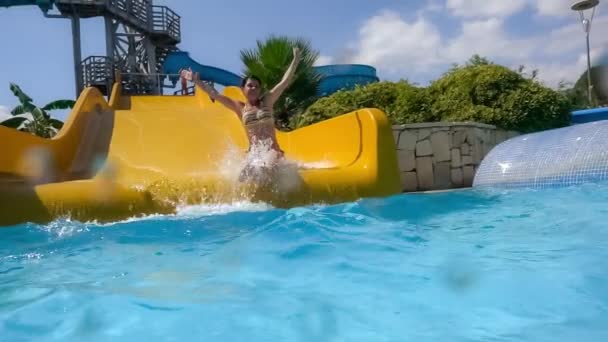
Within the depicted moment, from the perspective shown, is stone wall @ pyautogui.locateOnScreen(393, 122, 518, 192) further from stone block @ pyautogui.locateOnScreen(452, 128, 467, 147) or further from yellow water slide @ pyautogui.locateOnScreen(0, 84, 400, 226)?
yellow water slide @ pyautogui.locateOnScreen(0, 84, 400, 226)

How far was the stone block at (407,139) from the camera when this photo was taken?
6738 millimetres

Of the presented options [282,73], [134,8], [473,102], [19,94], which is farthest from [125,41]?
[473,102]

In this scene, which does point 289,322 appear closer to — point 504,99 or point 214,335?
point 214,335

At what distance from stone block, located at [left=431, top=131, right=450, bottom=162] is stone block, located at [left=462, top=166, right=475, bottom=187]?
0.36m

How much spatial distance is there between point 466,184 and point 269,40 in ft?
19.3

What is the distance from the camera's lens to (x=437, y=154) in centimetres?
689

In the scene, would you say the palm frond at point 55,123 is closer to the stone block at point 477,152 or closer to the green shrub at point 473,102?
the green shrub at point 473,102

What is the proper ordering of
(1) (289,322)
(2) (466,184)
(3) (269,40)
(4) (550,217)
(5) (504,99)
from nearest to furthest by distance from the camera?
(1) (289,322)
(4) (550,217)
(2) (466,184)
(5) (504,99)
(3) (269,40)

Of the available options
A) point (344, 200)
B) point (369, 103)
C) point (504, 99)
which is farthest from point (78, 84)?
point (344, 200)

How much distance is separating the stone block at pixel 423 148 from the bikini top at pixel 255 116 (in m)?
2.45

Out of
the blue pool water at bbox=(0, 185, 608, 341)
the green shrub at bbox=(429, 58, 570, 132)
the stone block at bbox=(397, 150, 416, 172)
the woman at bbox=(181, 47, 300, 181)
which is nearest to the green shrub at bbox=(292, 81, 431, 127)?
the green shrub at bbox=(429, 58, 570, 132)

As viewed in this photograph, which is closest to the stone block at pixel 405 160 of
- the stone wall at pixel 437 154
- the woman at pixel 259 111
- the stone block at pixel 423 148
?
the stone wall at pixel 437 154

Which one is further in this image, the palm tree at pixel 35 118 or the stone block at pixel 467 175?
the palm tree at pixel 35 118

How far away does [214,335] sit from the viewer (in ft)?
5.41
